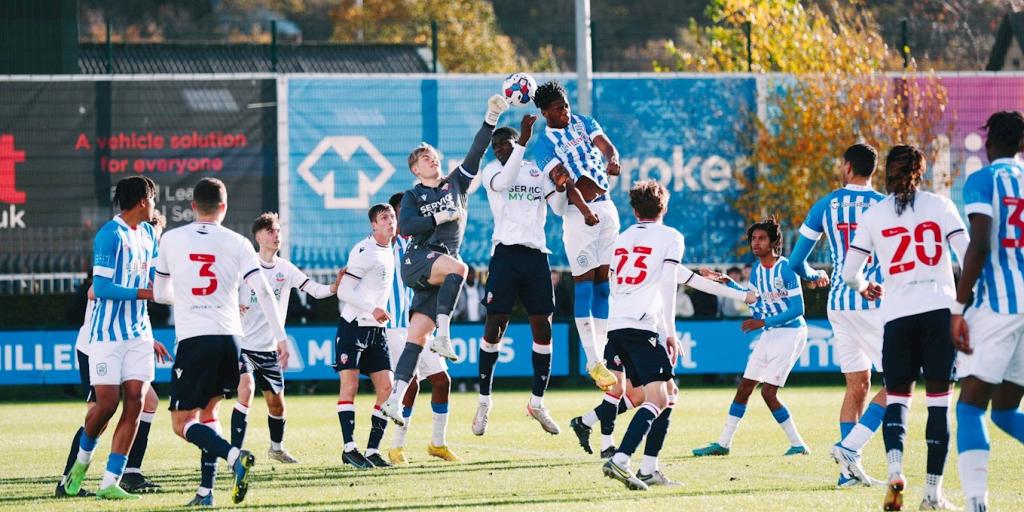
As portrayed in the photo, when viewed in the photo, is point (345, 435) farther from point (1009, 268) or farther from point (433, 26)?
point (433, 26)

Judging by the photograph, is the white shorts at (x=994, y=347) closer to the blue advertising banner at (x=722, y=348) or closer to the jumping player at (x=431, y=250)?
the jumping player at (x=431, y=250)

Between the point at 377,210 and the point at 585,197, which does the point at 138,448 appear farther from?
the point at 585,197

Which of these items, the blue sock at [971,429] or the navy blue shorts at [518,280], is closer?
the blue sock at [971,429]

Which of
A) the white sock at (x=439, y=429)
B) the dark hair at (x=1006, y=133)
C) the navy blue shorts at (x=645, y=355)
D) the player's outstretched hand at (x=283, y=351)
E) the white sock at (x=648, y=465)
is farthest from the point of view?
the white sock at (x=439, y=429)

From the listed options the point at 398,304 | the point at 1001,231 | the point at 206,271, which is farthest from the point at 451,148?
Answer: the point at 1001,231

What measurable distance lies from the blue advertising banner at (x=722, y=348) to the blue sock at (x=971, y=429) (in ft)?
50.8

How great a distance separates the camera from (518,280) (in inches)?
488

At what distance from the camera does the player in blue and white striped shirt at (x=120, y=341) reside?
10086 mm

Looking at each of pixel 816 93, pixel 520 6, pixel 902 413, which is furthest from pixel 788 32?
pixel 520 6

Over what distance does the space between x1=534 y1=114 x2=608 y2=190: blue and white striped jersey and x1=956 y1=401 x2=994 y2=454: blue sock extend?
15.4ft

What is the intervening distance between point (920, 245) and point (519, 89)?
13.4 feet

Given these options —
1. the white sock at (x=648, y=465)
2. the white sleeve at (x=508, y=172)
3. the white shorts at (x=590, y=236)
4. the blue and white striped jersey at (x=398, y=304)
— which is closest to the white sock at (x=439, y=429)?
the blue and white striped jersey at (x=398, y=304)

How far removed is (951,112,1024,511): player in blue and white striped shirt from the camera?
26.1 ft

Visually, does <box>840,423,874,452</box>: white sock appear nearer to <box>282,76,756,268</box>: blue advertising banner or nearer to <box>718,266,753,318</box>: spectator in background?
<box>718,266,753,318</box>: spectator in background
